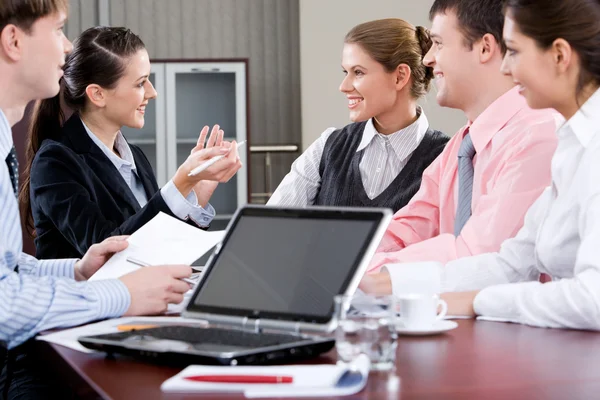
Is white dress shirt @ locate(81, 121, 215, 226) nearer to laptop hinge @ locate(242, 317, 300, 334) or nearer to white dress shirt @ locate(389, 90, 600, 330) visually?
white dress shirt @ locate(389, 90, 600, 330)

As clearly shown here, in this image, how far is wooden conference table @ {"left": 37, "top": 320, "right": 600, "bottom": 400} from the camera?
0.94 metres

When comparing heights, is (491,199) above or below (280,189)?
above

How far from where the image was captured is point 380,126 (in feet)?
9.21

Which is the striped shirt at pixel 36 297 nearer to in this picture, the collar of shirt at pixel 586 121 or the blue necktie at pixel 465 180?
the collar of shirt at pixel 586 121

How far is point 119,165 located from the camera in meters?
2.64

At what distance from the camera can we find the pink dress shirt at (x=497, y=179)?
70.5 inches

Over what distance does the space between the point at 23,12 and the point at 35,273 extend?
576 mm

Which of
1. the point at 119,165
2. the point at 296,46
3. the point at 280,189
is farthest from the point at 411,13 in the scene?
the point at 119,165

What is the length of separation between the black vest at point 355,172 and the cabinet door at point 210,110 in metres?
2.69

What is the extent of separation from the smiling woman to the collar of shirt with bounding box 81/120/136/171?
523 mm

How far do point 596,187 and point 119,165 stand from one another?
165 centimetres

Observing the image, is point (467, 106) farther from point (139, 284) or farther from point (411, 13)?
point (411, 13)

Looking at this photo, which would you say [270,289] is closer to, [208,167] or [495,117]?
[495,117]

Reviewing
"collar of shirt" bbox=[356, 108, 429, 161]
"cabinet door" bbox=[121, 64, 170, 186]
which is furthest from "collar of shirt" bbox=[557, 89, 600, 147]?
"cabinet door" bbox=[121, 64, 170, 186]
